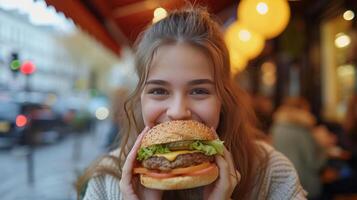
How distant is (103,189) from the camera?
1.89m

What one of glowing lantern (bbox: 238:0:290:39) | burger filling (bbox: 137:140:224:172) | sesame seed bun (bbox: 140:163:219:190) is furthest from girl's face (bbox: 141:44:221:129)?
glowing lantern (bbox: 238:0:290:39)

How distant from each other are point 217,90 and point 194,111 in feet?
0.45

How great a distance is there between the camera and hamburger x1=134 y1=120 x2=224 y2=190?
1.61 meters

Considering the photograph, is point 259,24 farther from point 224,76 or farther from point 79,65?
point 224,76

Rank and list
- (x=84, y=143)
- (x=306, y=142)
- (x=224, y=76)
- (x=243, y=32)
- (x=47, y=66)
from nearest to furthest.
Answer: (x=224, y=76) < (x=47, y=66) < (x=84, y=143) < (x=306, y=142) < (x=243, y=32)

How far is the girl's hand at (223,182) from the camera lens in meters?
1.59

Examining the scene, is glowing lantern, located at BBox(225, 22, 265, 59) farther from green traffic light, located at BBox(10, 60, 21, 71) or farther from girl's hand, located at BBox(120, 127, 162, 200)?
girl's hand, located at BBox(120, 127, 162, 200)

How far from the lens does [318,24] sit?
8.27 m

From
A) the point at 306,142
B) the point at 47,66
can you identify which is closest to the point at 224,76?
the point at 47,66

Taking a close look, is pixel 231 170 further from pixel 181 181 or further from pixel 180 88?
pixel 180 88

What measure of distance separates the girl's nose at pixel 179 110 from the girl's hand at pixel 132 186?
0.15m

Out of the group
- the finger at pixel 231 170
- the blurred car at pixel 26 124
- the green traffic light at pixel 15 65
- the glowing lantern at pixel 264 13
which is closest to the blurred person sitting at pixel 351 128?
the glowing lantern at pixel 264 13

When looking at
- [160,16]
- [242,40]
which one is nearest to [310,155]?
[242,40]

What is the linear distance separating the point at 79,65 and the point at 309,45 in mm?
6289
